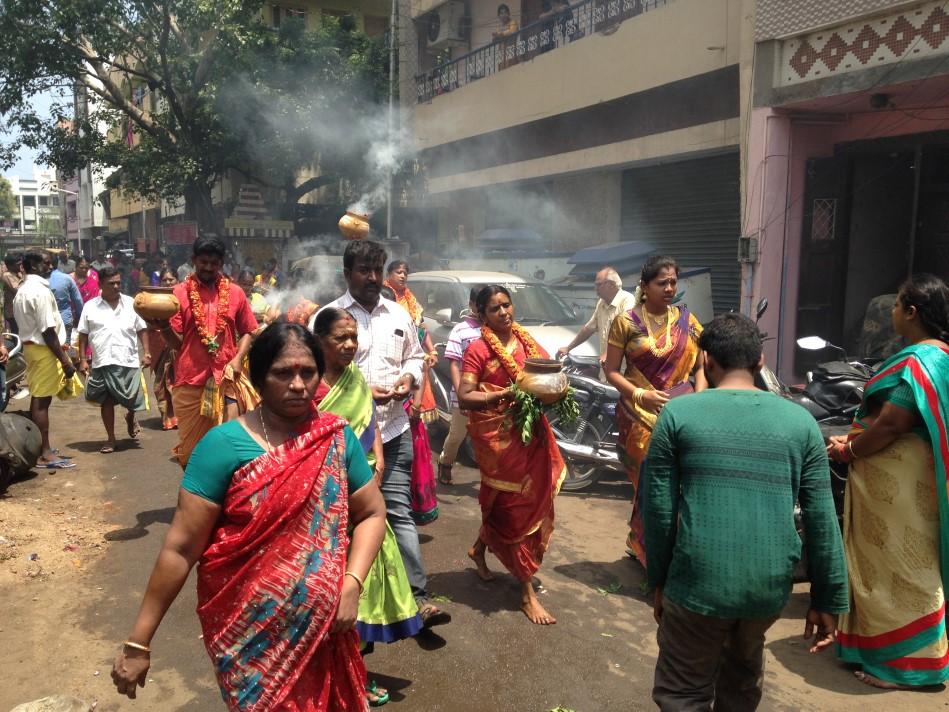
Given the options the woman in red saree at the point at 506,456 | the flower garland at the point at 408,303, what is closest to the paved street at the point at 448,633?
the woman in red saree at the point at 506,456

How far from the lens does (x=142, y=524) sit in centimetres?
598

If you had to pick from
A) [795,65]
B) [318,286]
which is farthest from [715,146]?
[318,286]

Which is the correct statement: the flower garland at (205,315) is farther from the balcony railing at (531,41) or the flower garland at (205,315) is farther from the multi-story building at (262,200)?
the multi-story building at (262,200)

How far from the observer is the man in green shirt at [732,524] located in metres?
2.54

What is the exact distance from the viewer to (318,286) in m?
15.8

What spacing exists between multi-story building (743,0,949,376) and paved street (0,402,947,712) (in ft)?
19.2

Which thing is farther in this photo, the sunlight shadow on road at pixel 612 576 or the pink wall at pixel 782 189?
the pink wall at pixel 782 189

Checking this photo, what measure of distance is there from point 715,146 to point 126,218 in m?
44.2

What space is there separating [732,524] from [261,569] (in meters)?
1.41

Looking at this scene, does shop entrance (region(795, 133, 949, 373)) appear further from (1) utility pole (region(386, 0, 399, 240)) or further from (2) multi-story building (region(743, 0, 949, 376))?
(1) utility pole (region(386, 0, 399, 240))

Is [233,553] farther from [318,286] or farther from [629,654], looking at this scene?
[318,286]

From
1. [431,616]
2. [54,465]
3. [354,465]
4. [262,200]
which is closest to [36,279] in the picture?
[54,465]

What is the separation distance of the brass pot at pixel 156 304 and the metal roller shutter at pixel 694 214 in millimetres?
9226

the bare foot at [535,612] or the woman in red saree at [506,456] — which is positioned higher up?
the woman in red saree at [506,456]
